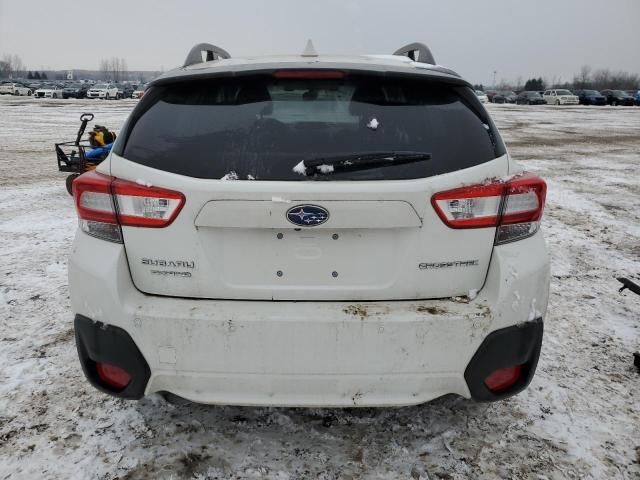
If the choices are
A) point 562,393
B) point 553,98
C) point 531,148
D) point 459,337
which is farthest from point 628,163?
point 553,98

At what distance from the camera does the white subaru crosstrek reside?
1.91 meters

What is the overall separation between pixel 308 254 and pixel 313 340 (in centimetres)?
34

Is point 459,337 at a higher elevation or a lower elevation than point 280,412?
higher

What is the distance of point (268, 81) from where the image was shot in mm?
2125

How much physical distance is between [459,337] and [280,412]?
3.76ft

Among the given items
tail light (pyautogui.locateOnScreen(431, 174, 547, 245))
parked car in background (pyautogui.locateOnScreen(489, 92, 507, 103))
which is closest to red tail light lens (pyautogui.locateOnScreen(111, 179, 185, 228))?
tail light (pyautogui.locateOnScreen(431, 174, 547, 245))

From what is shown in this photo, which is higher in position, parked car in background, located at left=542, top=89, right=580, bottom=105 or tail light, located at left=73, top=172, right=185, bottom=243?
parked car in background, located at left=542, top=89, right=580, bottom=105

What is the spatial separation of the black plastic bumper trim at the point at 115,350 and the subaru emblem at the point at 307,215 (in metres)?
0.84

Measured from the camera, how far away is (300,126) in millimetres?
2047

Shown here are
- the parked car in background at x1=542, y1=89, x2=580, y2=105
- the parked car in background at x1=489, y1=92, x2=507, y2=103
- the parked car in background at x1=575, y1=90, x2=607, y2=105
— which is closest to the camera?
the parked car in background at x1=542, y1=89, x2=580, y2=105

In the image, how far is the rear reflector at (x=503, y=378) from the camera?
2072 mm

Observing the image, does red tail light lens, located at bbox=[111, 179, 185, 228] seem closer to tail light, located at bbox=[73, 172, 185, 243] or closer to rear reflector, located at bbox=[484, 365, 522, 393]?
tail light, located at bbox=[73, 172, 185, 243]

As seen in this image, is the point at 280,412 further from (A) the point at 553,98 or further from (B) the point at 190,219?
(A) the point at 553,98

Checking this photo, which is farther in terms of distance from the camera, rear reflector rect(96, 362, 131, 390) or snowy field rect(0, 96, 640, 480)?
snowy field rect(0, 96, 640, 480)
